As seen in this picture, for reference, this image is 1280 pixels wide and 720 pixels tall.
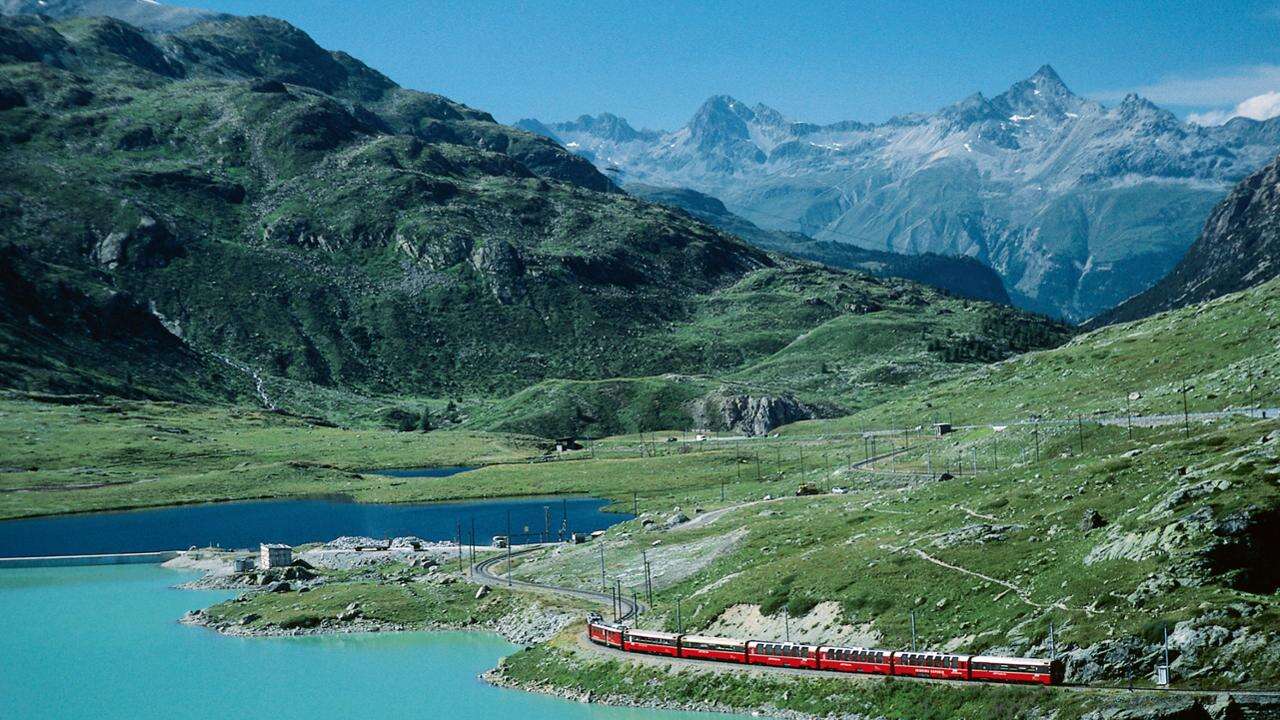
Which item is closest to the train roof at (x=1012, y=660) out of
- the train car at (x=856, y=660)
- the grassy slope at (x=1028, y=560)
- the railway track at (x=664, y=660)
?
the railway track at (x=664, y=660)

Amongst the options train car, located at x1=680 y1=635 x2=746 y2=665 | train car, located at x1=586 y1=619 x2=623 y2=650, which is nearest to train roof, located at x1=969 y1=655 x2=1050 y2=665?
train car, located at x1=680 y1=635 x2=746 y2=665

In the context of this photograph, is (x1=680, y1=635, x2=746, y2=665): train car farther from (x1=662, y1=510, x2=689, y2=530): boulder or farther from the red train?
(x1=662, y1=510, x2=689, y2=530): boulder

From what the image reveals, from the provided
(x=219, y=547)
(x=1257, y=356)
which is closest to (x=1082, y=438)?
(x=1257, y=356)

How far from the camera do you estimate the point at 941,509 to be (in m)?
116

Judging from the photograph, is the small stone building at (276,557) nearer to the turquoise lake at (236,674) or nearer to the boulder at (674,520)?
the turquoise lake at (236,674)

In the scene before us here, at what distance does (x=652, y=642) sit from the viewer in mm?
97312

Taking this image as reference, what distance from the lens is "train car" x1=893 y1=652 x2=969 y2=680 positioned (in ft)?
252

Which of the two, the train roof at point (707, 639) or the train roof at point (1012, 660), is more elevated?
the train roof at point (1012, 660)

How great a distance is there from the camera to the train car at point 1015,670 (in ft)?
238

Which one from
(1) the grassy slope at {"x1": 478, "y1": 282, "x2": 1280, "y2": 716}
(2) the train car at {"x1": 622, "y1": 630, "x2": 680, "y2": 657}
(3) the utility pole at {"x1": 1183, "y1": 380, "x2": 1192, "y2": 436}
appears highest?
(3) the utility pole at {"x1": 1183, "y1": 380, "x2": 1192, "y2": 436}

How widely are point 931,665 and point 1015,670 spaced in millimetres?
5614

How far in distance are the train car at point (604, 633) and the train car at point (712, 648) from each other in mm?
7418

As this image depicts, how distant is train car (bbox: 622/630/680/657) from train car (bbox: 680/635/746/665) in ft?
2.56

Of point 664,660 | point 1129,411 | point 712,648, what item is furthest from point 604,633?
point 1129,411
